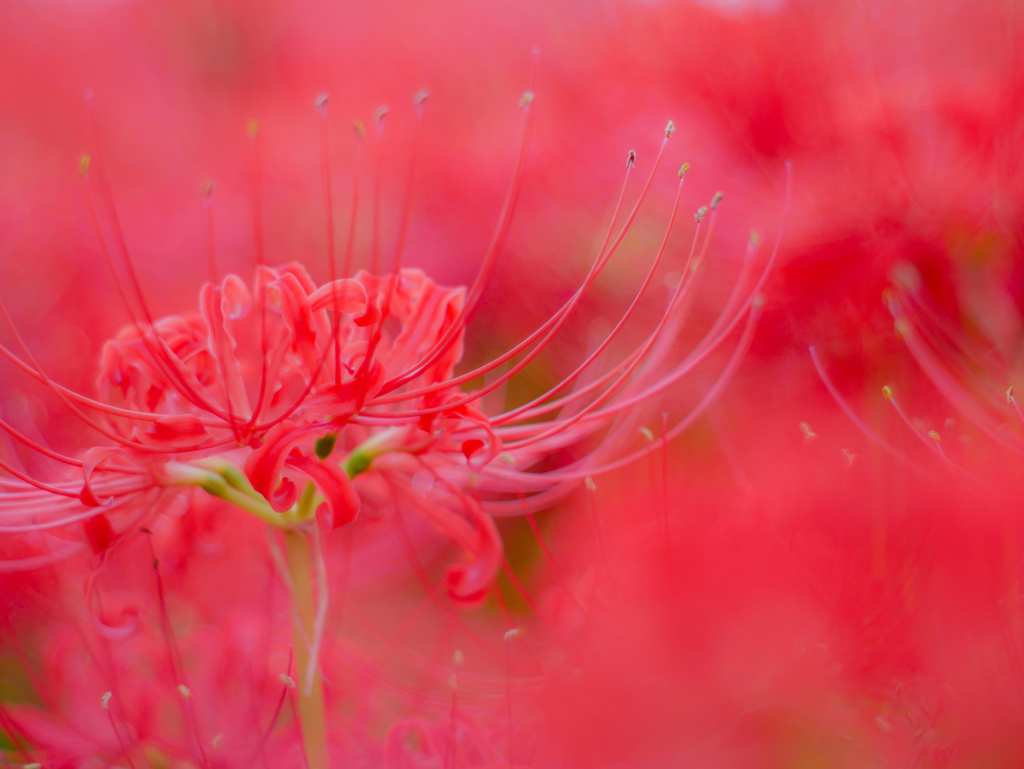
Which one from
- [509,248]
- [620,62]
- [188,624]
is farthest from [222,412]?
[620,62]

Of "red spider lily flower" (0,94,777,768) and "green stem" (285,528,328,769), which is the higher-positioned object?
"red spider lily flower" (0,94,777,768)

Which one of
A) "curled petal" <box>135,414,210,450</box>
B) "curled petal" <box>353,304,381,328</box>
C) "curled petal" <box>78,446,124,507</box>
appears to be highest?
"curled petal" <box>353,304,381,328</box>

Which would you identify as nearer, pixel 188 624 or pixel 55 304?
pixel 188 624

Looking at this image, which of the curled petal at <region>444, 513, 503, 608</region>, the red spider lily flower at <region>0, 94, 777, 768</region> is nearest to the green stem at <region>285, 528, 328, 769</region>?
the red spider lily flower at <region>0, 94, 777, 768</region>

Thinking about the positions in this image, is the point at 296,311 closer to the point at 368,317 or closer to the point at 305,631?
the point at 368,317

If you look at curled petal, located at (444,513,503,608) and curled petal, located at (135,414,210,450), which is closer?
curled petal, located at (135,414,210,450)

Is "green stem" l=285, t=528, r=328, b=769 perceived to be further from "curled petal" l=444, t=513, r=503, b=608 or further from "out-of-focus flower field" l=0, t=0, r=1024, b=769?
"curled petal" l=444, t=513, r=503, b=608

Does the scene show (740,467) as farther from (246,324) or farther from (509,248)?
(246,324)

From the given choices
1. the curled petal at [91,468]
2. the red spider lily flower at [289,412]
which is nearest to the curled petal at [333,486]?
the red spider lily flower at [289,412]

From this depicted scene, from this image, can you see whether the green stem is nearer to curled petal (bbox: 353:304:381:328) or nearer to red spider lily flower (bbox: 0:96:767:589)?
red spider lily flower (bbox: 0:96:767:589)
